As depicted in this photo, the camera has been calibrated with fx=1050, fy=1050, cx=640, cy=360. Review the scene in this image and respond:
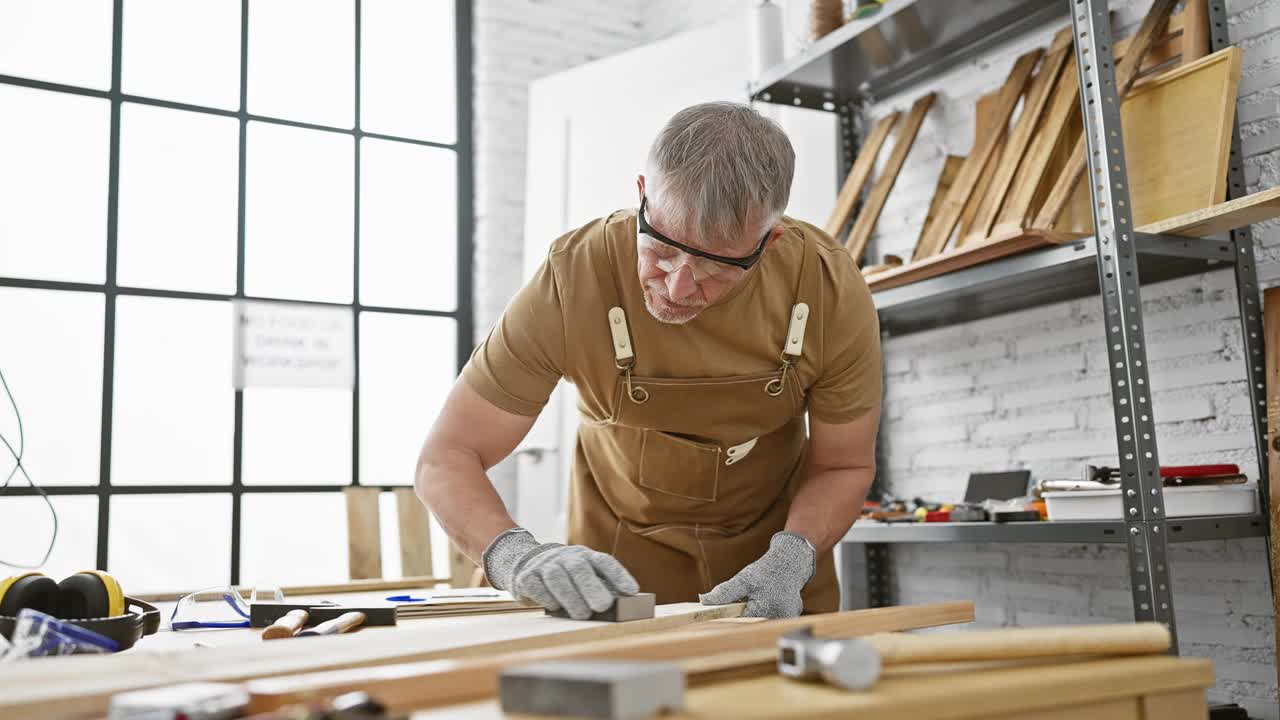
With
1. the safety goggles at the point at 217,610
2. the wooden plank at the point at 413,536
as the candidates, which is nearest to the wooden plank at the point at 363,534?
the wooden plank at the point at 413,536

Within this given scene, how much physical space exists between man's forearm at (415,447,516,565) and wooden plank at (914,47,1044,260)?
1331 millimetres

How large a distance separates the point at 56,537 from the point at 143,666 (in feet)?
9.59

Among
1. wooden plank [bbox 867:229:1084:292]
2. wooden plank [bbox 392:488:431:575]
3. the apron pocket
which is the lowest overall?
wooden plank [bbox 392:488:431:575]

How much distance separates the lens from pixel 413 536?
3572 millimetres

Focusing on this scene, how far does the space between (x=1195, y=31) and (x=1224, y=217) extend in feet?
1.67

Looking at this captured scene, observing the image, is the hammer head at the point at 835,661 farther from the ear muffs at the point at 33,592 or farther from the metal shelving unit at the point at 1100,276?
the metal shelving unit at the point at 1100,276

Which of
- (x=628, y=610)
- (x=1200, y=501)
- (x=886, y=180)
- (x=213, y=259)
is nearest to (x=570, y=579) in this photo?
(x=628, y=610)

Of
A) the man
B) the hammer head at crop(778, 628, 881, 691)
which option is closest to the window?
the man

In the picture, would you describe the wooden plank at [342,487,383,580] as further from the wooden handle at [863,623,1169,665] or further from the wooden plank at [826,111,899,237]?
the wooden handle at [863,623,1169,665]

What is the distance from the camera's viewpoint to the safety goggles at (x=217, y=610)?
151cm

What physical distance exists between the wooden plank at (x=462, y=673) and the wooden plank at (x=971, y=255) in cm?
128

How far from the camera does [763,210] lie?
1.57 meters

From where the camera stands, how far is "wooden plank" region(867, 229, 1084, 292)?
7.01 ft

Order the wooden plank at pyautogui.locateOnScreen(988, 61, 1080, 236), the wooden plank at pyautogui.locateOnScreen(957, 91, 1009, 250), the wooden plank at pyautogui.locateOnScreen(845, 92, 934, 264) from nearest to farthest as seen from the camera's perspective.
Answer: the wooden plank at pyautogui.locateOnScreen(988, 61, 1080, 236), the wooden plank at pyautogui.locateOnScreen(957, 91, 1009, 250), the wooden plank at pyautogui.locateOnScreen(845, 92, 934, 264)
